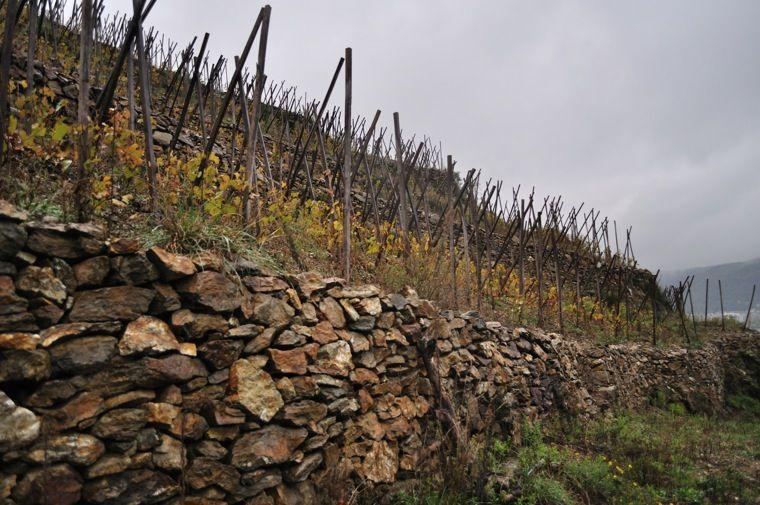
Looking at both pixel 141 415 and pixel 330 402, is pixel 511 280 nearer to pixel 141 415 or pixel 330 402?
pixel 330 402

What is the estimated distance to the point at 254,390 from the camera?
279 centimetres

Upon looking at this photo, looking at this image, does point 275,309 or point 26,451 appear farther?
point 275,309

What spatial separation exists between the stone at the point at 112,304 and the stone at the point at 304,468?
147 centimetres

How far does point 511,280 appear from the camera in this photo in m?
9.51

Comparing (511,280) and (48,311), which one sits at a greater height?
(511,280)

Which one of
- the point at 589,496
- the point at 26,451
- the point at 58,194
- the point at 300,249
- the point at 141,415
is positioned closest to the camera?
the point at 26,451

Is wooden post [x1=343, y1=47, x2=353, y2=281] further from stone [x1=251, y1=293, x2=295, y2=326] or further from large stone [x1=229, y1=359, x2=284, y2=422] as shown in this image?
large stone [x1=229, y1=359, x2=284, y2=422]

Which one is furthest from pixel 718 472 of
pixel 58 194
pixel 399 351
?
pixel 58 194

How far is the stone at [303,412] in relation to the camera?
2.93m

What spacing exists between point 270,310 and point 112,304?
1013 mm

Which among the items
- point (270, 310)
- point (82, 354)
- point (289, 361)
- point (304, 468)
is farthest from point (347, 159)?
point (82, 354)

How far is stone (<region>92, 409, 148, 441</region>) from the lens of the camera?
2.17m

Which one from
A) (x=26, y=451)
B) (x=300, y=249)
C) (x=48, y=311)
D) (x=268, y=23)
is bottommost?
(x=26, y=451)

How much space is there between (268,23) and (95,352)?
3595 millimetres
